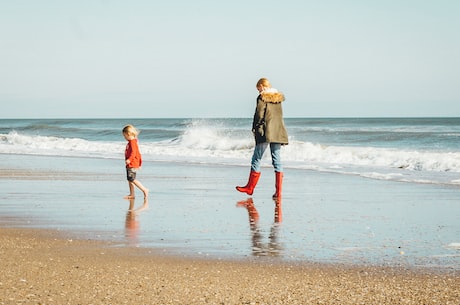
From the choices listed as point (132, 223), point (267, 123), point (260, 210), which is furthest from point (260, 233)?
point (267, 123)

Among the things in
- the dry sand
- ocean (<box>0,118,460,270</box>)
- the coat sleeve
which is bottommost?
ocean (<box>0,118,460,270</box>)

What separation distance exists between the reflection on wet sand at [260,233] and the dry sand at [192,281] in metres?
0.52

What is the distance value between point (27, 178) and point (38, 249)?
7891 mm

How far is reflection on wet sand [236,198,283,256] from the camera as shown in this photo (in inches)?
256

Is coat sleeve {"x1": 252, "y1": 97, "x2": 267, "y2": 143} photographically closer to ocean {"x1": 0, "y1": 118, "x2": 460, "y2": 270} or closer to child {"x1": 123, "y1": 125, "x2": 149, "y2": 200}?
ocean {"x1": 0, "y1": 118, "x2": 460, "y2": 270}

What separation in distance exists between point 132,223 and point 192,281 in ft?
10.2

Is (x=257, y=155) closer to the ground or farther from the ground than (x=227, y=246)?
farther from the ground

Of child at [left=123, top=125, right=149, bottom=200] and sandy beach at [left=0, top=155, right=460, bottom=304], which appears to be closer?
sandy beach at [left=0, top=155, right=460, bottom=304]

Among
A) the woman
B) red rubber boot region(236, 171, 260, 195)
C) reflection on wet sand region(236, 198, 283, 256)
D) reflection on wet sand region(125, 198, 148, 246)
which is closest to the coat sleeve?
the woman

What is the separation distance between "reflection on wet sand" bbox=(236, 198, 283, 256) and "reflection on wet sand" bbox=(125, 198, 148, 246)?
1.24 m
